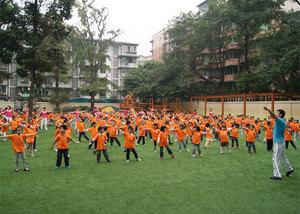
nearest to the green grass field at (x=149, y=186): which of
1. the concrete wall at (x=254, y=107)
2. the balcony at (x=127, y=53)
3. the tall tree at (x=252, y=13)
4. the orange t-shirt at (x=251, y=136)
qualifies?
the orange t-shirt at (x=251, y=136)

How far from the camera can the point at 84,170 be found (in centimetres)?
759

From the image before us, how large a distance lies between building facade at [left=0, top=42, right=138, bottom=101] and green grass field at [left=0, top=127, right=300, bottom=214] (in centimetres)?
2744

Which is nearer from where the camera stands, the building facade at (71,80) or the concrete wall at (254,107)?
the concrete wall at (254,107)

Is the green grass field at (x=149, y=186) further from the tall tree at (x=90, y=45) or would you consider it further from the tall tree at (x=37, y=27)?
the tall tree at (x=90, y=45)

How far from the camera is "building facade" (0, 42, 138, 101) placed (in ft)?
125

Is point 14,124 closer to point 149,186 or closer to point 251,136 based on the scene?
point 149,186

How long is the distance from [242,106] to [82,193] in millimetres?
22613

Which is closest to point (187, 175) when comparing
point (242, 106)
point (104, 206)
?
point (104, 206)

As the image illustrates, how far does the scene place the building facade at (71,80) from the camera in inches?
1505

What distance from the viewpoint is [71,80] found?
4381 cm

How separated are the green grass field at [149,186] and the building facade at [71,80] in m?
27.4

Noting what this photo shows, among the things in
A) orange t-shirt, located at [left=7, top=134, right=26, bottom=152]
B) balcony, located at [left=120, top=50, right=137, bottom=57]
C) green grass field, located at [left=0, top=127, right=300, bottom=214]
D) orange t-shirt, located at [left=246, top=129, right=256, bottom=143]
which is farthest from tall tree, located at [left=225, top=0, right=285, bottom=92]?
balcony, located at [left=120, top=50, right=137, bottom=57]

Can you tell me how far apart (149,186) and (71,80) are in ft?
134

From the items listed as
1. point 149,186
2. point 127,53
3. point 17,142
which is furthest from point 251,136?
point 127,53
